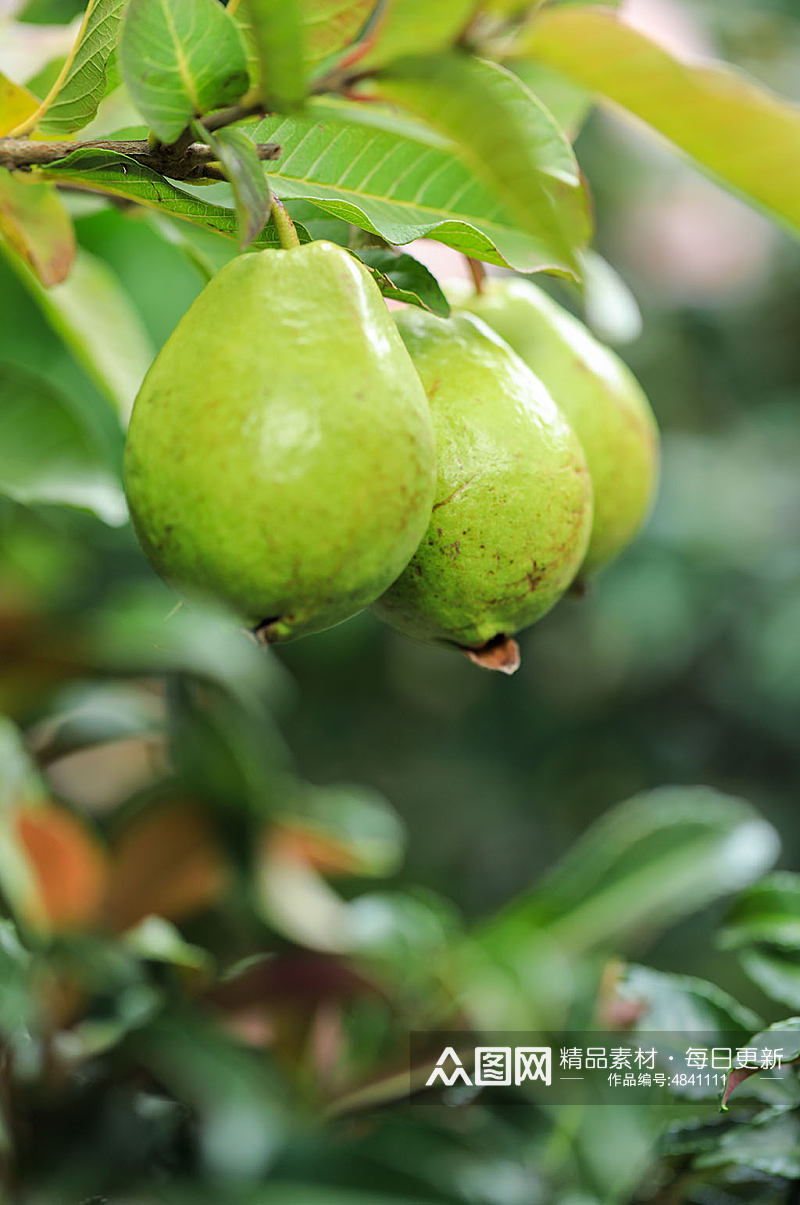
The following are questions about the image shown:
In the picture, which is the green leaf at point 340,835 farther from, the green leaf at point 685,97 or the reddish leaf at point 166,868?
the green leaf at point 685,97

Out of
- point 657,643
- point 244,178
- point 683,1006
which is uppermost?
Answer: point 244,178

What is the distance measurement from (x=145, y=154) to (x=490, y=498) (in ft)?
0.57

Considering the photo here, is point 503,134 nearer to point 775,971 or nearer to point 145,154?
point 145,154

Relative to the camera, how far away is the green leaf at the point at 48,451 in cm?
63

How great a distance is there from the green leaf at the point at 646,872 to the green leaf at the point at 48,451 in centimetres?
41

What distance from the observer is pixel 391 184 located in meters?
0.44

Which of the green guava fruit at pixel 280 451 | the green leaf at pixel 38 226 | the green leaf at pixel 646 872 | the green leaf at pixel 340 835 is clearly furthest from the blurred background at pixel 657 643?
the green guava fruit at pixel 280 451

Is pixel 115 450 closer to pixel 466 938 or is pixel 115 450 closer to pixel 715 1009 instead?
pixel 466 938

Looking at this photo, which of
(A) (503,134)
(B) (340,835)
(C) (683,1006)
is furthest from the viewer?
(B) (340,835)

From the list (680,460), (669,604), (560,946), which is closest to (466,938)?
(560,946)

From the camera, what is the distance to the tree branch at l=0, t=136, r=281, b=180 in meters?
0.39

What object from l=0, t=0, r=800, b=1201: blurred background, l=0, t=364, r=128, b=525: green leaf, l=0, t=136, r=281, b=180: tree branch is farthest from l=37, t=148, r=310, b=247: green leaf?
l=0, t=0, r=800, b=1201: blurred background

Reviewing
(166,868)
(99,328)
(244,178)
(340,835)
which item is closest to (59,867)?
(166,868)

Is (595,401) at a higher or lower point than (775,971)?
higher
